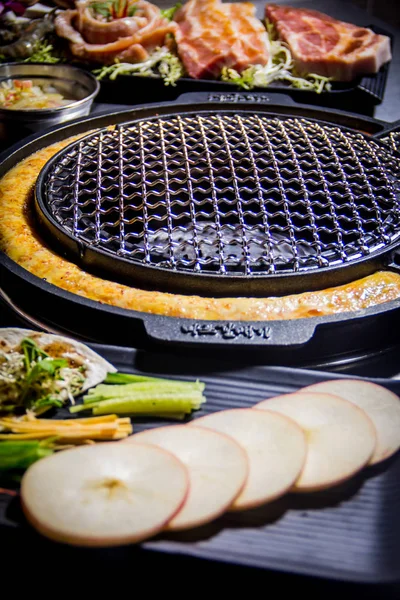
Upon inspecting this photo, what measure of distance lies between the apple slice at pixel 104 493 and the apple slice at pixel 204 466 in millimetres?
37

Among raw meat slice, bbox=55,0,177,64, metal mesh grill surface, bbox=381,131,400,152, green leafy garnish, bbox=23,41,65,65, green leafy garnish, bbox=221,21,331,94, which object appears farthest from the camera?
green leafy garnish, bbox=23,41,65,65

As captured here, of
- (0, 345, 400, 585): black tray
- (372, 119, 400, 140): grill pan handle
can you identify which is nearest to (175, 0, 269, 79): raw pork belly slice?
(372, 119, 400, 140): grill pan handle

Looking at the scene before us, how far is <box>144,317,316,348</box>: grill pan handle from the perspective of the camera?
1.81m

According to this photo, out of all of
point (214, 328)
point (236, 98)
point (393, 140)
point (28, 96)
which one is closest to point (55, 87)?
point (28, 96)

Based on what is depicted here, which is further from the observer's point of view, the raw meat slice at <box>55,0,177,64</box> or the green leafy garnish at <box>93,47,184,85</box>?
the raw meat slice at <box>55,0,177,64</box>

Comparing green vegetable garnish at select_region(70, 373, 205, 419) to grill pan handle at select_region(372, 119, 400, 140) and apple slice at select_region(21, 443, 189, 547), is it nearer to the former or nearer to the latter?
apple slice at select_region(21, 443, 189, 547)

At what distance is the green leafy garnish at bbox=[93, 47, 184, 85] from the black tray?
3.53 meters

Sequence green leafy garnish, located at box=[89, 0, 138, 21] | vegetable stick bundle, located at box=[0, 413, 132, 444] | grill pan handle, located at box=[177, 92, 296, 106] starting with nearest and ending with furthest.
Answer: vegetable stick bundle, located at box=[0, 413, 132, 444] < grill pan handle, located at box=[177, 92, 296, 106] < green leafy garnish, located at box=[89, 0, 138, 21]

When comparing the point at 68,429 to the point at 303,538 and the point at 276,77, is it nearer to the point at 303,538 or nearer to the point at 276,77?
the point at 303,538

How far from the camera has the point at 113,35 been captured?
4625 millimetres

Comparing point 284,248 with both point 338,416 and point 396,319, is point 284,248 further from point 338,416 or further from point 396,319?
point 338,416

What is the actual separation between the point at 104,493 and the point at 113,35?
13.5ft

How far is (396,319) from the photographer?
6.50 feet

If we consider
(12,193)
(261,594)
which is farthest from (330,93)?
(261,594)
